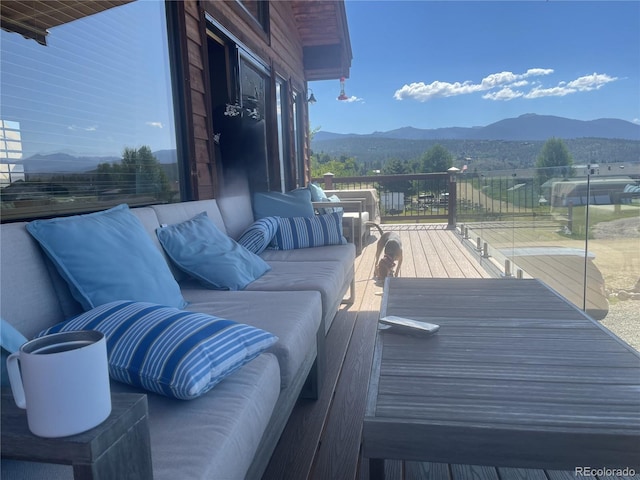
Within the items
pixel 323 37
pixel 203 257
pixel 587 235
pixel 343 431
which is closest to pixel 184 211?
pixel 203 257

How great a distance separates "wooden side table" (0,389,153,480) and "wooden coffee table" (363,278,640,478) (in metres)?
0.49

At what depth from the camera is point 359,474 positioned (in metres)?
1.31

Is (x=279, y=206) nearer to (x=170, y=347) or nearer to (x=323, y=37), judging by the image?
(x=170, y=347)

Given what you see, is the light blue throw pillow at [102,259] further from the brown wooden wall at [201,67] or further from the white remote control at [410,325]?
the brown wooden wall at [201,67]

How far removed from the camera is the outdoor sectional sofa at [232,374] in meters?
0.73

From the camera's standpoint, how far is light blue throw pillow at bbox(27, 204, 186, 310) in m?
1.21

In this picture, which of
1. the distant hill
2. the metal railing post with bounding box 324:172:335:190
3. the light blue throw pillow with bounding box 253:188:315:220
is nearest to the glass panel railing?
the distant hill

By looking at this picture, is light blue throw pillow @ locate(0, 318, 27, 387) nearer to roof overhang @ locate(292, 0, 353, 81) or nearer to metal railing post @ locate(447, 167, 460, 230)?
roof overhang @ locate(292, 0, 353, 81)

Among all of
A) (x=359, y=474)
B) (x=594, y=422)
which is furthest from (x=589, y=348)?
(x=359, y=474)

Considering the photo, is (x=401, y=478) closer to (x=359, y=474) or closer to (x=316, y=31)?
(x=359, y=474)

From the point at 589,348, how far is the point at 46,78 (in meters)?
2.04

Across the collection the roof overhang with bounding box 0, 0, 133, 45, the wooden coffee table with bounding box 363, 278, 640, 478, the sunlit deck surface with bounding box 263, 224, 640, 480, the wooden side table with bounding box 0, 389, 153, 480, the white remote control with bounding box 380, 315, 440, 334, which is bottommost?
the sunlit deck surface with bounding box 263, 224, 640, 480

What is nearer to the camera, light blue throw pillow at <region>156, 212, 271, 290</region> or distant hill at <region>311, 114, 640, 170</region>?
light blue throw pillow at <region>156, 212, 271, 290</region>

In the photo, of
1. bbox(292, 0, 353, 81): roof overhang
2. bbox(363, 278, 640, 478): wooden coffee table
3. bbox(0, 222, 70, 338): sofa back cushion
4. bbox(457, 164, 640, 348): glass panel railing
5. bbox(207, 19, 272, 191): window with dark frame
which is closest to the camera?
bbox(363, 278, 640, 478): wooden coffee table
